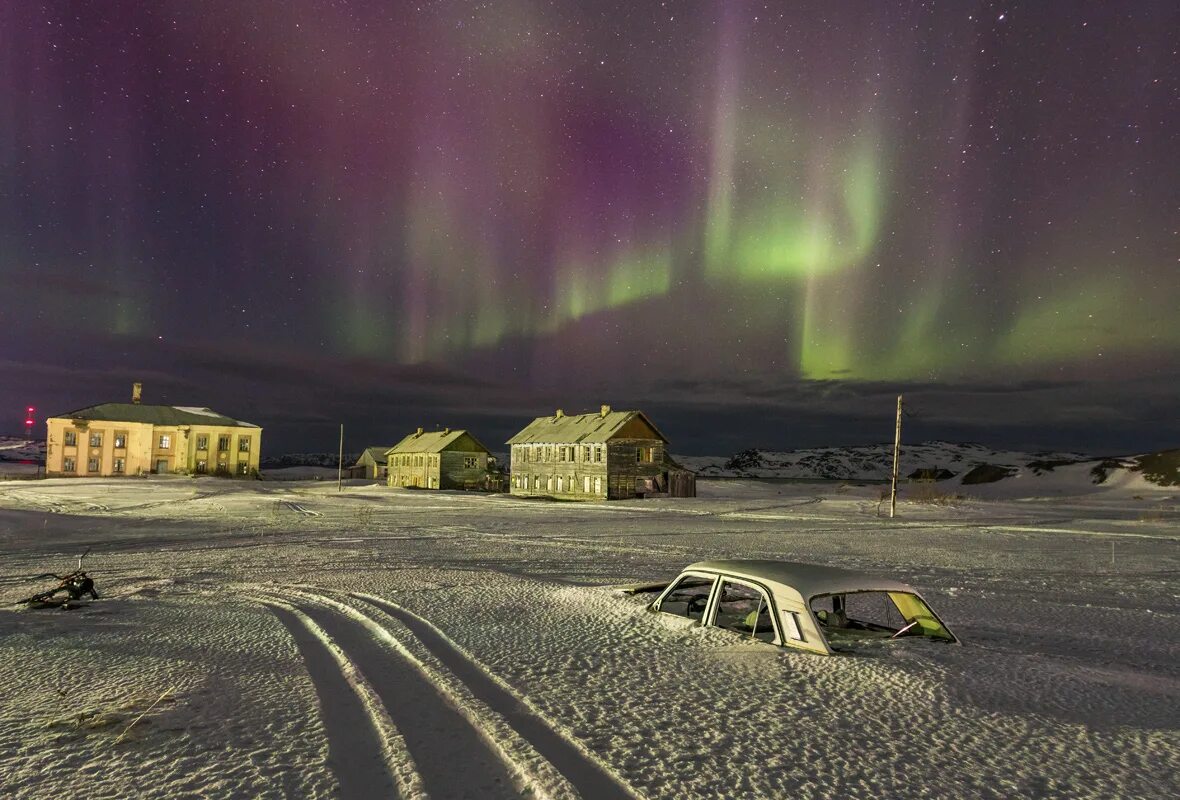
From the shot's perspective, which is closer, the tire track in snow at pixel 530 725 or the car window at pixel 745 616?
the tire track in snow at pixel 530 725

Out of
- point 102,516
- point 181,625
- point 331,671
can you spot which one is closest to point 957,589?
point 331,671

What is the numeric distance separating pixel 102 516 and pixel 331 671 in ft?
A: 104

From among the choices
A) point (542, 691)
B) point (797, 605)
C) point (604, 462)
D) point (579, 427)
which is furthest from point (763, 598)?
point (579, 427)

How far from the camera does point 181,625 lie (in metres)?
10.3

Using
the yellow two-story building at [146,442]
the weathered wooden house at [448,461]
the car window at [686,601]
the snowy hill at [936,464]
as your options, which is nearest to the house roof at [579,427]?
the weathered wooden house at [448,461]

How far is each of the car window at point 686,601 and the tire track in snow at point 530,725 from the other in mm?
3278

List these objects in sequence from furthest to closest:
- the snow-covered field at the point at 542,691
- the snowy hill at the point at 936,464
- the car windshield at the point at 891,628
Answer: the snowy hill at the point at 936,464 < the car windshield at the point at 891,628 < the snow-covered field at the point at 542,691

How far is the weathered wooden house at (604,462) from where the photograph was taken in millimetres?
55125

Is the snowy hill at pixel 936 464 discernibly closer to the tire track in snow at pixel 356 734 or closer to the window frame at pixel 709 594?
the window frame at pixel 709 594

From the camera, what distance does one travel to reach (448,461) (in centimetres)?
7138

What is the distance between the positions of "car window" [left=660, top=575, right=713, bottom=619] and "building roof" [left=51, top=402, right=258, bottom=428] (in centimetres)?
8362

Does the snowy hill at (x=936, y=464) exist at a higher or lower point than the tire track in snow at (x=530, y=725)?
lower

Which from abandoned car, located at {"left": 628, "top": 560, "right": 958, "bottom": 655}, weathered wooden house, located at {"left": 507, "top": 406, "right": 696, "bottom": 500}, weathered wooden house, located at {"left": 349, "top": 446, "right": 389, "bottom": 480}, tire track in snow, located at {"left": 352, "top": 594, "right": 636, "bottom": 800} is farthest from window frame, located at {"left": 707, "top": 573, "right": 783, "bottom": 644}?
weathered wooden house, located at {"left": 349, "top": 446, "right": 389, "bottom": 480}

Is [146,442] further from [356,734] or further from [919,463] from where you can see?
[919,463]
